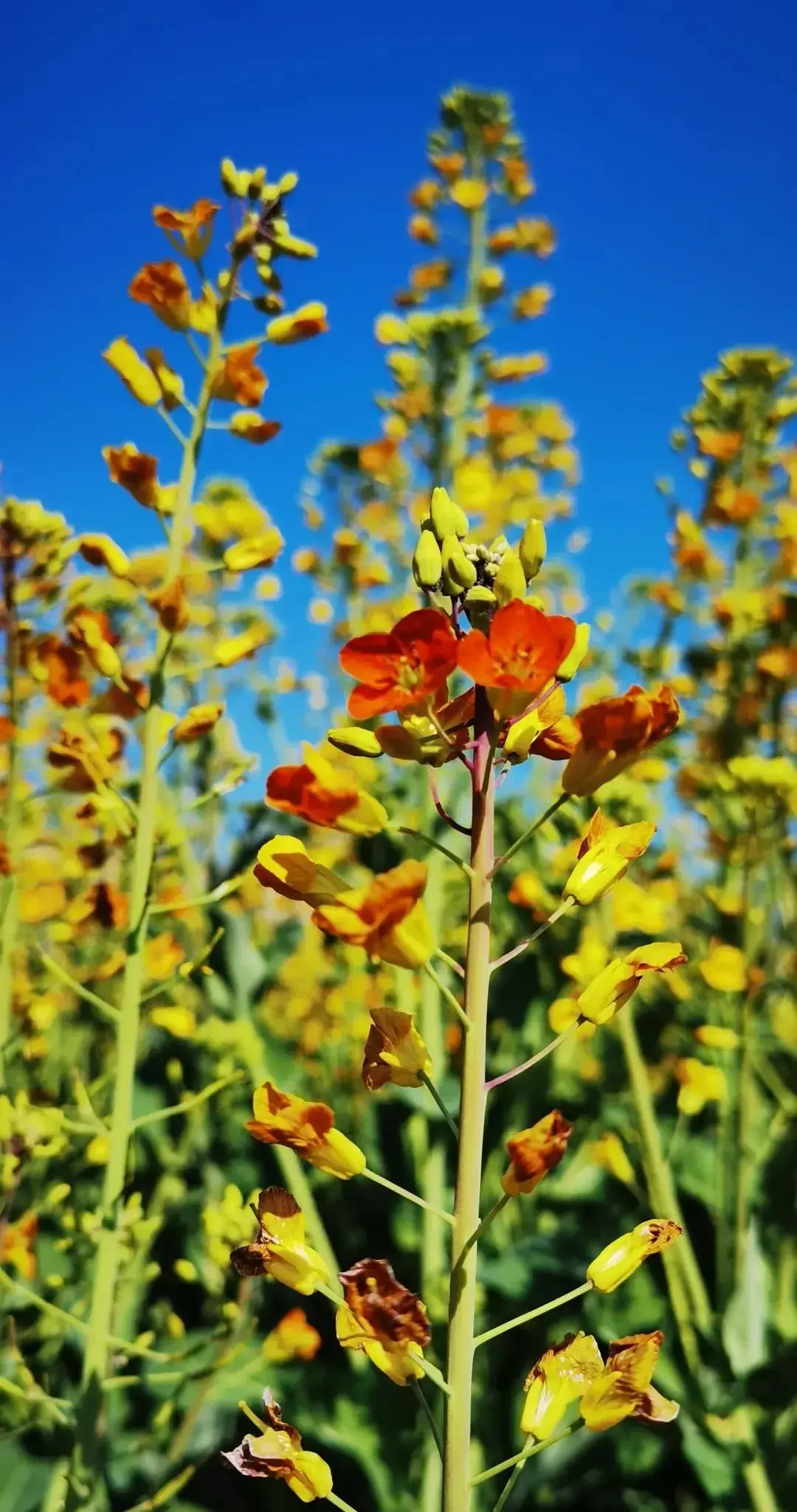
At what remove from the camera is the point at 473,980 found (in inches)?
41.2

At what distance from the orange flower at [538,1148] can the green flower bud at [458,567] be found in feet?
1.77

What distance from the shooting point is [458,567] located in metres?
1.12

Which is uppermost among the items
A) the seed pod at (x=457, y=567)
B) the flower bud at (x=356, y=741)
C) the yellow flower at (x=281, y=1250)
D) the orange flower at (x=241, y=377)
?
the orange flower at (x=241, y=377)

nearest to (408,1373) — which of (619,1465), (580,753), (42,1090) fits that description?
(580,753)

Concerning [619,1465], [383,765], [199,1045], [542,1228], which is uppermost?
[383,765]

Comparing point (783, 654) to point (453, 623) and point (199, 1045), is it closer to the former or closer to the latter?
point (199, 1045)

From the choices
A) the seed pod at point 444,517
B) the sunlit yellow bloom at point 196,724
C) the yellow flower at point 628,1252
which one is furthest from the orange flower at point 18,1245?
the seed pod at point 444,517

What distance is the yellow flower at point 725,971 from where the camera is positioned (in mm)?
2682

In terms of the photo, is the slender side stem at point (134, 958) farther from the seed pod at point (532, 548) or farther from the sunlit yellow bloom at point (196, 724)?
the seed pod at point (532, 548)

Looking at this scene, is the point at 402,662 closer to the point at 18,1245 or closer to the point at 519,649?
the point at 519,649

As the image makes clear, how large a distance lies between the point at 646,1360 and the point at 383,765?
2745 mm

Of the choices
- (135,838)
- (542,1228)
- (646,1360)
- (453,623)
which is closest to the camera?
(646,1360)

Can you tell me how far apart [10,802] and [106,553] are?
2.04ft

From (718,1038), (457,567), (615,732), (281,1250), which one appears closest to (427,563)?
(457,567)
